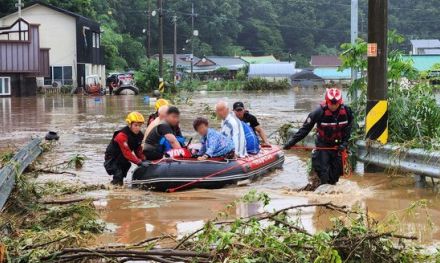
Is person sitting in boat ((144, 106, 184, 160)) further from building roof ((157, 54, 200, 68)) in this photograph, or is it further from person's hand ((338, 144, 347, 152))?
building roof ((157, 54, 200, 68))

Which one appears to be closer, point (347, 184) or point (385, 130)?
point (347, 184)

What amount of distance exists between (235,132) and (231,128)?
0.10m

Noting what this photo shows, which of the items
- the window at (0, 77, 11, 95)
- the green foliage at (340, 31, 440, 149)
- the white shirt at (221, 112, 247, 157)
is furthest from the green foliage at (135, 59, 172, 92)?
the white shirt at (221, 112, 247, 157)

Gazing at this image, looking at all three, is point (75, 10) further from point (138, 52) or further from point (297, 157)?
point (297, 157)

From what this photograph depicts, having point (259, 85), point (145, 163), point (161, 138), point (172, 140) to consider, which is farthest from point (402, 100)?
point (259, 85)

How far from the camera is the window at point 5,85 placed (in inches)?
1752

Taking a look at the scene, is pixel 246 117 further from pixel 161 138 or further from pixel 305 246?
pixel 305 246

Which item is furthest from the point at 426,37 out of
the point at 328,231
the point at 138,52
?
the point at 328,231

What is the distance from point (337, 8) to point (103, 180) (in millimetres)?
108609

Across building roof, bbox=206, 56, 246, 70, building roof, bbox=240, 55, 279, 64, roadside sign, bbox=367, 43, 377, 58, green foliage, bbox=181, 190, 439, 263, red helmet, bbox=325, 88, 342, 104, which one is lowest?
green foliage, bbox=181, 190, 439, 263

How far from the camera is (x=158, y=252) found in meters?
5.16

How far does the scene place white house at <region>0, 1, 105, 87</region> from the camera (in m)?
53.7

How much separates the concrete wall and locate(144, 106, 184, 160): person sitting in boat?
147ft

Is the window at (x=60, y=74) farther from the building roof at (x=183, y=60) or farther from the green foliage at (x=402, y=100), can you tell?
the green foliage at (x=402, y=100)
